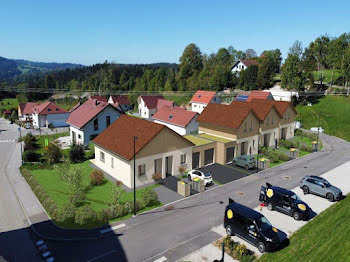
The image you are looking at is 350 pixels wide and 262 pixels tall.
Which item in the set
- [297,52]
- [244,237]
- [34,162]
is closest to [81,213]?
[244,237]

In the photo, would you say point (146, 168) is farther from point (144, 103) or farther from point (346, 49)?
point (346, 49)

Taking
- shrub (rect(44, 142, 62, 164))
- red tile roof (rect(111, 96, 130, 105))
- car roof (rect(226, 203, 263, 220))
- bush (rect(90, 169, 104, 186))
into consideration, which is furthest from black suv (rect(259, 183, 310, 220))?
red tile roof (rect(111, 96, 130, 105))

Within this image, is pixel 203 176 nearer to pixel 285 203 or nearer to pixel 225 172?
pixel 225 172

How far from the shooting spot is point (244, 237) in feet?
60.6

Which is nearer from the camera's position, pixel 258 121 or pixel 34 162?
pixel 34 162

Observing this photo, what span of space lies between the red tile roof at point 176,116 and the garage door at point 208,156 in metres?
16.2

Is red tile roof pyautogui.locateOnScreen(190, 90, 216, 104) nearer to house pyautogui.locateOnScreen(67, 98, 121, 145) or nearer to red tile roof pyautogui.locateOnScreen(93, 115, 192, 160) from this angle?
house pyautogui.locateOnScreen(67, 98, 121, 145)

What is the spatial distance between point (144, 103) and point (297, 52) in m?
47.2

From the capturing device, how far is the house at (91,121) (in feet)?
146

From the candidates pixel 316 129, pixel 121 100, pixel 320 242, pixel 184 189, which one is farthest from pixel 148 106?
pixel 320 242

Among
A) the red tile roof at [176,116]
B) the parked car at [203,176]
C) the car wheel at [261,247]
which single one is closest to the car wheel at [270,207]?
the car wheel at [261,247]

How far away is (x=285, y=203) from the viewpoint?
2219 cm

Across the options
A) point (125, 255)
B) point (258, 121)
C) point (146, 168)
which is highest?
point (258, 121)

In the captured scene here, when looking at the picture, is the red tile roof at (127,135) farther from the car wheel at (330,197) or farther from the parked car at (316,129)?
the parked car at (316,129)
